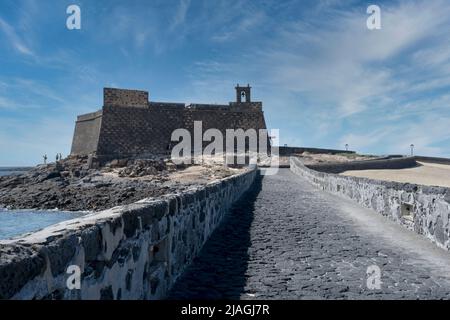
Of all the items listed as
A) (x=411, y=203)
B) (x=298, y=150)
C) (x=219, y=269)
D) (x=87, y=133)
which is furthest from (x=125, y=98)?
(x=219, y=269)

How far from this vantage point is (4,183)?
128 ft

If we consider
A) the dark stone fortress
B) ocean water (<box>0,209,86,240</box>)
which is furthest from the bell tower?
ocean water (<box>0,209,86,240</box>)

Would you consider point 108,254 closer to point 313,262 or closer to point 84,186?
point 313,262

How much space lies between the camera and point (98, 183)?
103ft

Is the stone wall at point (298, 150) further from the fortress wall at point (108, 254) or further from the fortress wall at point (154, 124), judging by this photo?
the fortress wall at point (108, 254)

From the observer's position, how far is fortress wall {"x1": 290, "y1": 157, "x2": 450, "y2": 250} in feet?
19.9

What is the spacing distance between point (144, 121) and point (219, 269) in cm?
3819

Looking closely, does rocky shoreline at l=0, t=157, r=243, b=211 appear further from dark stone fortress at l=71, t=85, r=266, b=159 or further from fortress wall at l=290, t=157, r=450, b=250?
fortress wall at l=290, t=157, r=450, b=250

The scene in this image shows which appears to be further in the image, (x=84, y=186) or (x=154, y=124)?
(x=154, y=124)

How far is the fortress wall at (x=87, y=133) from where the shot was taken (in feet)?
137

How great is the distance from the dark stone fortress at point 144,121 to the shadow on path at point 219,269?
34.2 m

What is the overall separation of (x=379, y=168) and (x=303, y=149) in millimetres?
10027

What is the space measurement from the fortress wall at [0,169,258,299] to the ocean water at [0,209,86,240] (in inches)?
655

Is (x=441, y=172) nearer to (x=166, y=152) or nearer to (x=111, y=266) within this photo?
(x=166, y=152)
